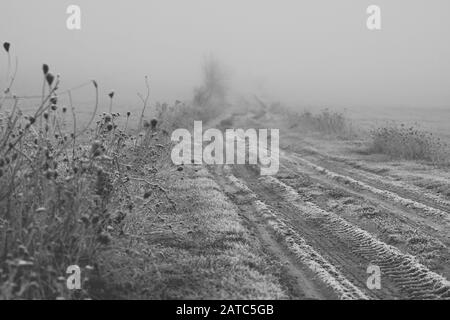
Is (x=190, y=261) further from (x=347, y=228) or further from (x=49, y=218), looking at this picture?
(x=347, y=228)

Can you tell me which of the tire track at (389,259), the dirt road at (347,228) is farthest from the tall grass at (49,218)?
the tire track at (389,259)

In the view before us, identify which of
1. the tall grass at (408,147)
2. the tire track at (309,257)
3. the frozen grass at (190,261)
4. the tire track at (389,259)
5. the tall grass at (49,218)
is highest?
the tall grass at (49,218)

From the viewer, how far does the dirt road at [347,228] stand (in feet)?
21.6

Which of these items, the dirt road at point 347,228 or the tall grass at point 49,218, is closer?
the tall grass at point 49,218

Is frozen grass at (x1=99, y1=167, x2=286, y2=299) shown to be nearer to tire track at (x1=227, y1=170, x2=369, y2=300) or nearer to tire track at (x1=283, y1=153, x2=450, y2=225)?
tire track at (x1=227, y1=170, x2=369, y2=300)

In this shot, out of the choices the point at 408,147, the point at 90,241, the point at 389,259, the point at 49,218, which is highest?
the point at 49,218

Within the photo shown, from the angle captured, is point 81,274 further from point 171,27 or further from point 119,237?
point 171,27

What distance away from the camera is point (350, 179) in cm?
1320

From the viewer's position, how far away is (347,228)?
9.09 metres

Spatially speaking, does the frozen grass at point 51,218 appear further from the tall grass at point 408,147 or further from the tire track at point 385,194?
the tall grass at point 408,147

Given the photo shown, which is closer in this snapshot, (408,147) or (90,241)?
(90,241)

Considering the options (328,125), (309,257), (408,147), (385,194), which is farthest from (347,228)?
(328,125)

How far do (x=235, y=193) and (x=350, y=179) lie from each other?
317cm
